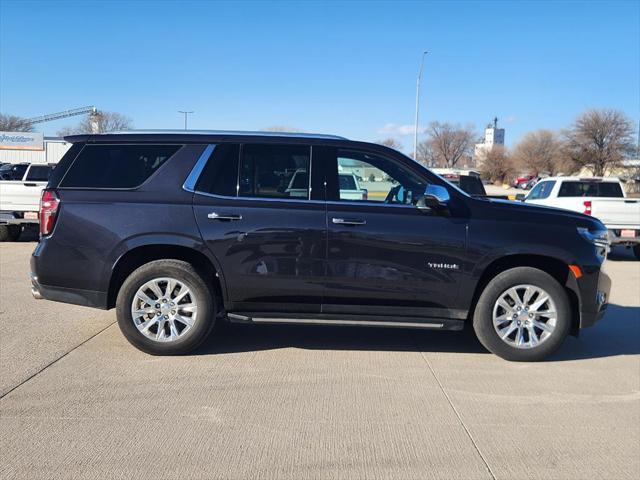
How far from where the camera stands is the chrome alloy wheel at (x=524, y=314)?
205 inches

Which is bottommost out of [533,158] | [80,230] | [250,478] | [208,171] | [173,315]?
[250,478]

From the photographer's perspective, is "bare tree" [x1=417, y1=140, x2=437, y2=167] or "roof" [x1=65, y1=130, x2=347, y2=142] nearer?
"roof" [x1=65, y1=130, x2=347, y2=142]

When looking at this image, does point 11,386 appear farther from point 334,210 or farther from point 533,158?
point 533,158

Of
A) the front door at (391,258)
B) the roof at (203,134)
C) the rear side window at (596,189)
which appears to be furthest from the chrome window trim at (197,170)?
the rear side window at (596,189)

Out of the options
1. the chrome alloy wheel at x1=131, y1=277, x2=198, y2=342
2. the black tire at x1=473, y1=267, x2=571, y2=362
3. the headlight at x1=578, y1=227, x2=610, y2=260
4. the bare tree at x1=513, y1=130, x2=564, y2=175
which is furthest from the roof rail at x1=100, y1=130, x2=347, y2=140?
the bare tree at x1=513, y1=130, x2=564, y2=175

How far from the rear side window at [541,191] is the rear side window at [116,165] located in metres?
10.8

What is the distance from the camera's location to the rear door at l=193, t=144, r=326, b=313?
5.12m

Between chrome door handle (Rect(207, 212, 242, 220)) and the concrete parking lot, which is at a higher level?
chrome door handle (Rect(207, 212, 242, 220))

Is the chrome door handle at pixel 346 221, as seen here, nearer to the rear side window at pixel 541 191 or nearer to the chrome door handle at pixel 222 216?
the chrome door handle at pixel 222 216

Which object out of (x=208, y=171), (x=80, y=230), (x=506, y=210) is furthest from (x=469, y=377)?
(x=80, y=230)

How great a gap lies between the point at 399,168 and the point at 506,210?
3.49 ft

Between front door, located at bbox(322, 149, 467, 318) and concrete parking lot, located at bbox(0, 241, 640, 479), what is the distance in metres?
0.56

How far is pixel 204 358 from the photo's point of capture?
5.27 m

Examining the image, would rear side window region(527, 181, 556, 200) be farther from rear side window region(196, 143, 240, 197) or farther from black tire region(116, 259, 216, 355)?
black tire region(116, 259, 216, 355)
